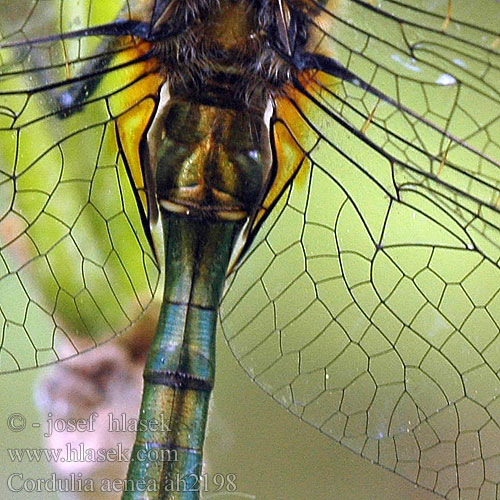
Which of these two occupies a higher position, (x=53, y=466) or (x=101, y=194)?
(x=101, y=194)

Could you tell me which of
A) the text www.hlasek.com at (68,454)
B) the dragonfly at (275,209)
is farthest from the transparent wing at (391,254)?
the text www.hlasek.com at (68,454)

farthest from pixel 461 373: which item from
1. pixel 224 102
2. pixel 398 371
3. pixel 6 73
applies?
pixel 6 73

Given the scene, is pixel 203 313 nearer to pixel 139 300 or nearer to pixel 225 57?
pixel 139 300

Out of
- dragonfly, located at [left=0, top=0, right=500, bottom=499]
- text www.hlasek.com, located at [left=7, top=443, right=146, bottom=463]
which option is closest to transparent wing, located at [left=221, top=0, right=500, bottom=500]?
dragonfly, located at [left=0, top=0, right=500, bottom=499]

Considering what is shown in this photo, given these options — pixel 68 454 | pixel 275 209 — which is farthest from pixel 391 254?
pixel 68 454

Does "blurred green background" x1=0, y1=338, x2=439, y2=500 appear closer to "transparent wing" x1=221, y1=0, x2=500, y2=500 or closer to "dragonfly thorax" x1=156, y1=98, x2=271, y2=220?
"transparent wing" x1=221, y1=0, x2=500, y2=500

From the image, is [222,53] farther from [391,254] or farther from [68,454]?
[68,454]
